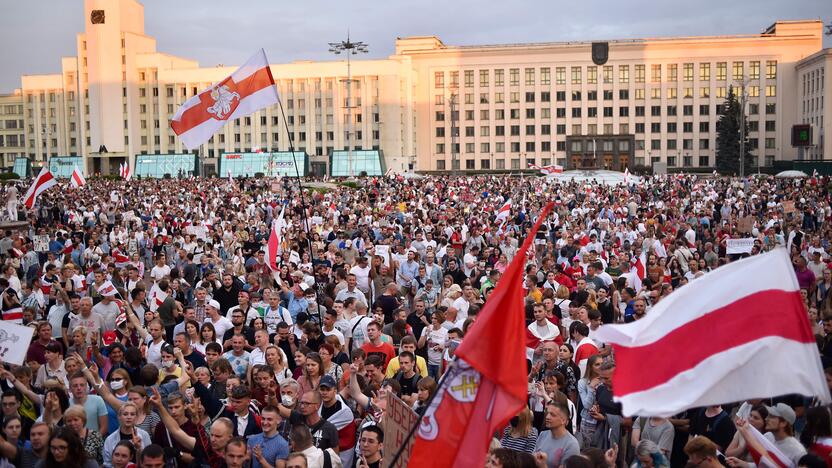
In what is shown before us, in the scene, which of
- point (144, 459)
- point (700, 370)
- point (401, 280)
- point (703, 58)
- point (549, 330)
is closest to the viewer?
point (700, 370)

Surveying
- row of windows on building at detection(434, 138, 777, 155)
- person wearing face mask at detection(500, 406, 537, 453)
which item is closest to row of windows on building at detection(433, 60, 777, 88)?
row of windows on building at detection(434, 138, 777, 155)

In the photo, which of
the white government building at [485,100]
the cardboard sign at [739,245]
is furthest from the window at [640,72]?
the cardboard sign at [739,245]

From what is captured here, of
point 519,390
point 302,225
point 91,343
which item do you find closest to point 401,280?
point 91,343

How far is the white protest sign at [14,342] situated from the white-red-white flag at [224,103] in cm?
444

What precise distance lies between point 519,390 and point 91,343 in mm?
7118

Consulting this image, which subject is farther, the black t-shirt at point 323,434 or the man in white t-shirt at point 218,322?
the man in white t-shirt at point 218,322

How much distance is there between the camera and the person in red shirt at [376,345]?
8789mm

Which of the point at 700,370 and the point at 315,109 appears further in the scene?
the point at 315,109

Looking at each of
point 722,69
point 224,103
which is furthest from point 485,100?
point 224,103

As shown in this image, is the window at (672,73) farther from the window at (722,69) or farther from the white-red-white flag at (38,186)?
the white-red-white flag at (38,186)

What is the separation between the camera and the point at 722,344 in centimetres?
403

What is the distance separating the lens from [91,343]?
391 inches

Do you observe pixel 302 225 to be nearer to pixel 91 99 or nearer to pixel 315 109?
pixel 315 109

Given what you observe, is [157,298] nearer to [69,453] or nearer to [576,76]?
[69,453]
